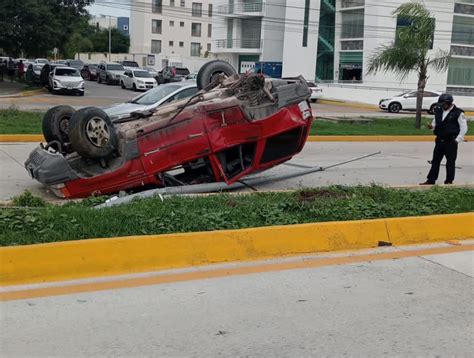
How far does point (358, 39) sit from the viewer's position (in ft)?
181

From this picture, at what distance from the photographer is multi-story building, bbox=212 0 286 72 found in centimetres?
6394

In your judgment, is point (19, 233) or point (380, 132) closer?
point (19, 233)

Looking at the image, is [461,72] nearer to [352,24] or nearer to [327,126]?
[352,24]

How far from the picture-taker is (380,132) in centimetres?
1994

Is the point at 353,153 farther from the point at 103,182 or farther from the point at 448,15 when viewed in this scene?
the point at 448,15

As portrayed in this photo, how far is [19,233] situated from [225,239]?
6.22 feet

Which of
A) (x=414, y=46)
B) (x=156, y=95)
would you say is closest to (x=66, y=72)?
(x=414, y=46)

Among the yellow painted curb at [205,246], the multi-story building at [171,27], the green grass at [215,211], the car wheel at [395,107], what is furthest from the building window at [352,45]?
the yellow painted curb at [205,246]

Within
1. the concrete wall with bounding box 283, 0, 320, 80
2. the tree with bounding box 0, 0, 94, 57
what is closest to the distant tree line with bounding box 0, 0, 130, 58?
the tree with bounding box 0, 0, 94, 57

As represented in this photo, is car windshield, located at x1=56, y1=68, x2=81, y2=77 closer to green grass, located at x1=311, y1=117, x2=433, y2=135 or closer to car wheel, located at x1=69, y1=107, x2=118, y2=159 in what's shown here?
green grass, located at x1=311, y1=117, x2=433, y2=135

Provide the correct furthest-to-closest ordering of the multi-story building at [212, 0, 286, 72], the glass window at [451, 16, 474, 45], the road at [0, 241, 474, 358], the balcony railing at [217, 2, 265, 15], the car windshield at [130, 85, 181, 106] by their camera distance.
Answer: the balcony railing at [217, 2, 265, 15], the multi-story building at [212, 0, 286, 72], the glass window at [451, 16, 474, 45], the car windshield at [130, 85, 181, 106], the road at [0, 241, 474, 358]

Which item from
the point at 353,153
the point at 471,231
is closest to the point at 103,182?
the point at 471,231

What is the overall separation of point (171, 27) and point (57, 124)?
9286 cm

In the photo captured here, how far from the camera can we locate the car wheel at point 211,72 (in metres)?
10.2
